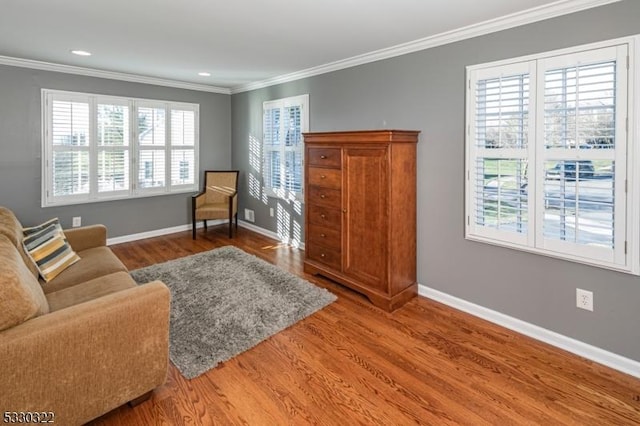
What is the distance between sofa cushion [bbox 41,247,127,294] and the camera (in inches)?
96.2

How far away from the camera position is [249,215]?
19.4ft

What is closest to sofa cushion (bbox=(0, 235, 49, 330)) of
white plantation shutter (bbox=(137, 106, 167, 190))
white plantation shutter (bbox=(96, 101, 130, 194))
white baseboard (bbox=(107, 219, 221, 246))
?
white plantation shutter (bbox=(96, 101, 130, 194))

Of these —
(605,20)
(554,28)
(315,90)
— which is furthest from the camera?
(315,90)

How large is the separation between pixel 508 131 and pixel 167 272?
11.7 ft

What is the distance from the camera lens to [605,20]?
2213 millimetres

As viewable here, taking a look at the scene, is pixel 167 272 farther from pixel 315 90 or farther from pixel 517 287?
pixel 517 287

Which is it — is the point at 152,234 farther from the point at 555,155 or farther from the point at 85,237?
the point at 555,155

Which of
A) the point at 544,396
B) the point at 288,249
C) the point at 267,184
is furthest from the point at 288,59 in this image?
the point at 544,396

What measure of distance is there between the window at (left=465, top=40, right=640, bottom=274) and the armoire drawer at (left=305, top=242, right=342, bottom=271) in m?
1.27

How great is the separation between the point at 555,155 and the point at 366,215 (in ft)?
4.90

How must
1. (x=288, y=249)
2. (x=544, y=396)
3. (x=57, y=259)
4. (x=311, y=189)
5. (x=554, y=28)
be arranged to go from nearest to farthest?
(x=544, y=396)
(x=554, y=28)
(x=57, y=259)
(x=311, y=189)
(x=288, y=249)

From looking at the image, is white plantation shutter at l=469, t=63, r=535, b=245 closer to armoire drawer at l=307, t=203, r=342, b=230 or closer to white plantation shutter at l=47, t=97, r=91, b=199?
armoire drawer at l=307, t=203, r=342, b=230

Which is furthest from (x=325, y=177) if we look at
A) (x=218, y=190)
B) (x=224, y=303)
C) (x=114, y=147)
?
(x=114, y=147)

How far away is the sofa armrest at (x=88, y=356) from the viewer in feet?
4.80
